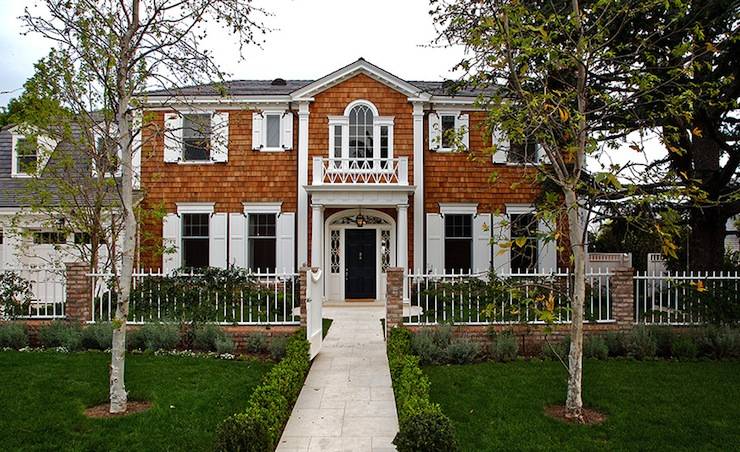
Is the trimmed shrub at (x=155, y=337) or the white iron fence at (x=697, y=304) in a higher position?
the white iron fence at (x=697, y=304)

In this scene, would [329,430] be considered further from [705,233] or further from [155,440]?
[705,233]

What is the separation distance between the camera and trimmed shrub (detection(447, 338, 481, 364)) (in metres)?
9.55

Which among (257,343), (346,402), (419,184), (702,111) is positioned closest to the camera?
(346,402)

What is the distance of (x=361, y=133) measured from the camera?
17.3 metres

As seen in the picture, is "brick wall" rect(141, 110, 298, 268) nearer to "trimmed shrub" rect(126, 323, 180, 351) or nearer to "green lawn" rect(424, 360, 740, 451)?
"trimmed shrub" rect(126, 323, 180, 351)

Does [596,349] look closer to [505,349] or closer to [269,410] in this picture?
[505,349]

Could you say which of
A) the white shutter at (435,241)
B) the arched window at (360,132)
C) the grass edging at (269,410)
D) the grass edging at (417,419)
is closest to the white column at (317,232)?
the arched window at (360,132)

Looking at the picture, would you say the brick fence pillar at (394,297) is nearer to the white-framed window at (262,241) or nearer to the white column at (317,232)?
the white column at (317,232)

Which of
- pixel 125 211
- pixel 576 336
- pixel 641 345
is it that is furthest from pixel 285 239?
pixel 576 336

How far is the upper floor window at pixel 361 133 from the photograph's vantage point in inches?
680

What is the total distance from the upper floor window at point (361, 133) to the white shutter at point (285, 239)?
2257 mm

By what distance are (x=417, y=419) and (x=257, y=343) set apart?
17.6ft

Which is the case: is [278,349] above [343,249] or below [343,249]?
below

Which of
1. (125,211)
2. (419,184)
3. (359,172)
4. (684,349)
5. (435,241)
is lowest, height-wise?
(684,349)
